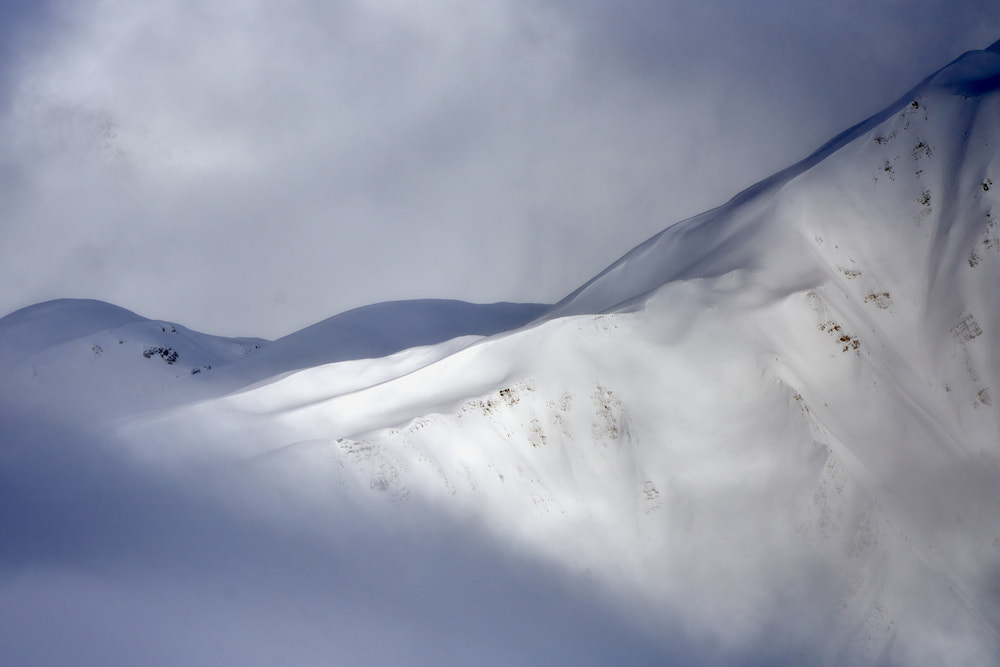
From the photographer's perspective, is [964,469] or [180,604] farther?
[964,469]

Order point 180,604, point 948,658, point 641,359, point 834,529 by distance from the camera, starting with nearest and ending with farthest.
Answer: point 180,604, point 948,658, point 834,529, point 641,359

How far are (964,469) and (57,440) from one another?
1354 centimetres

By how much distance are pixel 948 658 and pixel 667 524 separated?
381 cm

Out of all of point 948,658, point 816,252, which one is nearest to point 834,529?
point 948,658

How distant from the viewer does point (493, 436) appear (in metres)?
11.0

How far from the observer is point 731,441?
1107 centimetres

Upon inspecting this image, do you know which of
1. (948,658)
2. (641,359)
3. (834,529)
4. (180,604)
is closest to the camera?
(180,604)

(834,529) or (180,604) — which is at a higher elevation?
(180,604)

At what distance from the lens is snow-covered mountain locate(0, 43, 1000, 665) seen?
992 centimetres

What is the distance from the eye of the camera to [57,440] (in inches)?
457

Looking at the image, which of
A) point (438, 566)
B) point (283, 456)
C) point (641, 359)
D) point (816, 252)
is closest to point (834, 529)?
point (641, 359)

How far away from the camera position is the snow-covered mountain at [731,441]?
992 centimetres

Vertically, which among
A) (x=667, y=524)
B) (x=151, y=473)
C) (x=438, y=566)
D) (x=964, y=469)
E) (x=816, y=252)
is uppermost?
(x=151, y=473)

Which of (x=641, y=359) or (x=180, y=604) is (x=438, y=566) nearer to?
(x=180, y=604)
